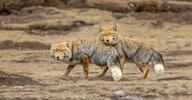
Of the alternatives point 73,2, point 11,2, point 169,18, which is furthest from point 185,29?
point 11,2

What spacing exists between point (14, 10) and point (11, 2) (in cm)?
43

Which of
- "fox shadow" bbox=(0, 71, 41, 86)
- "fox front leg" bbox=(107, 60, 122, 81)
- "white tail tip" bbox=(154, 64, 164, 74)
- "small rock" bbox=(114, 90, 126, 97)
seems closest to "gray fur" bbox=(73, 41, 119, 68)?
"fox front leg" bbox=(107, 60, 122, 81)

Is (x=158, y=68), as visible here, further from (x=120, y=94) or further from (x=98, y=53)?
(x=120, y=94)

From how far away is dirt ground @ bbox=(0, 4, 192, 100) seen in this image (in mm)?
11180

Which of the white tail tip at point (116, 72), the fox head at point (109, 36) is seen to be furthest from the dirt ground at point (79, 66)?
the fox head at point (109, 36)

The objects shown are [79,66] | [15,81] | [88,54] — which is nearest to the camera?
[88,54]

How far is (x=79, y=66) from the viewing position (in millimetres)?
17047

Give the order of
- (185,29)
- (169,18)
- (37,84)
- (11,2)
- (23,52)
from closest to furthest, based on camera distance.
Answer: (37,84)
(23,52)
(185,29)
(169,18)
(11,2)

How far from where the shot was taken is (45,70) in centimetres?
1634

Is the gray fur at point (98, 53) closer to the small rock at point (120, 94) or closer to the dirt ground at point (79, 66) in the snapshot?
the dirt ground at point (79, 66)

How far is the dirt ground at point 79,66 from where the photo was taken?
11180 mm

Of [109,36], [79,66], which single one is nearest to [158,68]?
[109,36]

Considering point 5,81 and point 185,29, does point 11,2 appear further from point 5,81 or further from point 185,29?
point 5,81

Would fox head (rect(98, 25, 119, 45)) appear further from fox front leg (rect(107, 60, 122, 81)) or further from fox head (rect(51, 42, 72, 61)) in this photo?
fox head (rect(51, 42, 72, 61))
